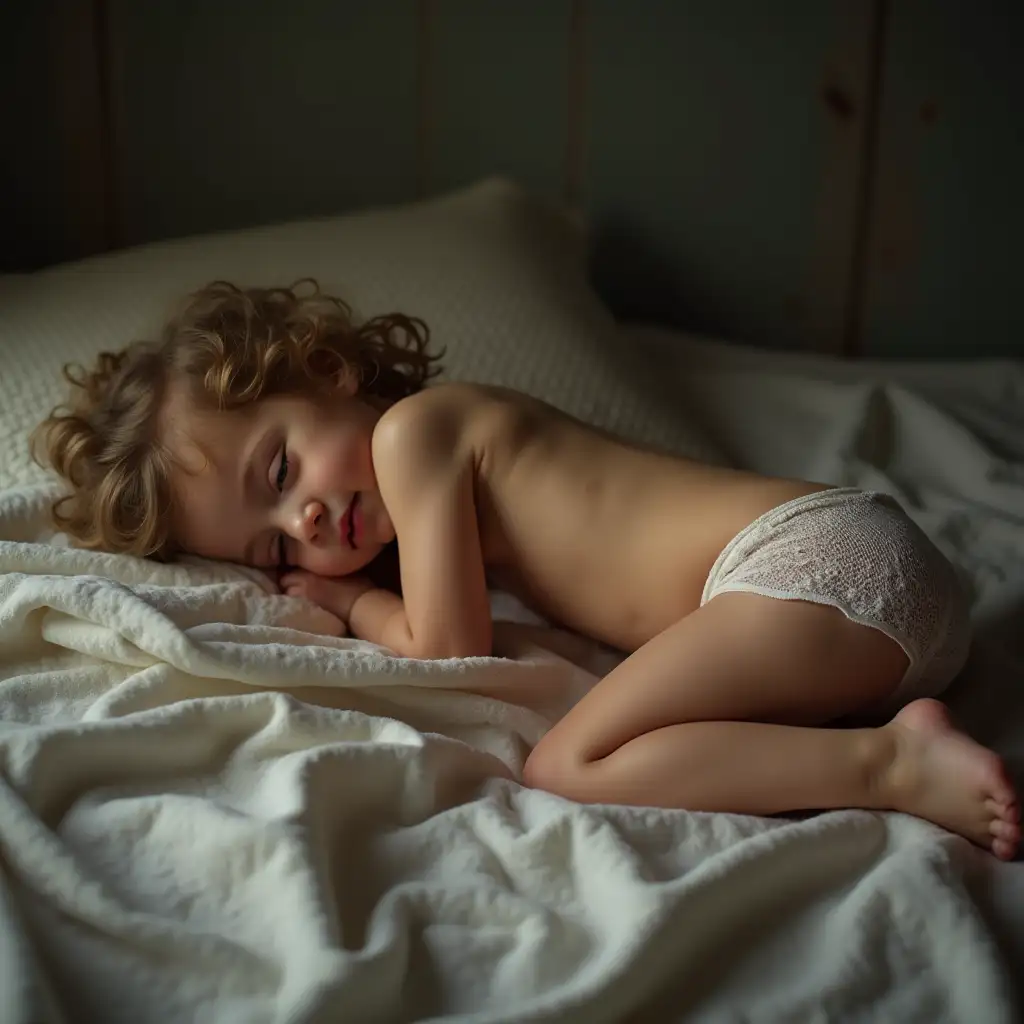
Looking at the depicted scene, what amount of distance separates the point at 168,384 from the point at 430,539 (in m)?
0.29

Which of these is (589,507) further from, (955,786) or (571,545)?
(955,786)

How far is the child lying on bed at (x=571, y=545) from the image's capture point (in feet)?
2.37

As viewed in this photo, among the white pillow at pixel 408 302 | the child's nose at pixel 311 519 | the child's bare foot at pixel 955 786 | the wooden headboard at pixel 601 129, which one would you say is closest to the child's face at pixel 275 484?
the child's nose at pixel 311 519

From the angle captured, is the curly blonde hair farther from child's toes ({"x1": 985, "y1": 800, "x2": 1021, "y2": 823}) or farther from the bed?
child's toes ({"x1": 985, "y1": 800, "x2": 1021, "y2": 823})

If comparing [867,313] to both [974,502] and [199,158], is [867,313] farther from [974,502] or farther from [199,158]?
[199,158]

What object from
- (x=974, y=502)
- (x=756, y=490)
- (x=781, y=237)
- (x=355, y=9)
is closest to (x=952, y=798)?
(x=756, y=490)

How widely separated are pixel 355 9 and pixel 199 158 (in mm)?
303

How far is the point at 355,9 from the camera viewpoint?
5.05 feet

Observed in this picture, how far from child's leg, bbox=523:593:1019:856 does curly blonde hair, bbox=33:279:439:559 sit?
16.1 inches

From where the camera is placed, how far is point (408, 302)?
1.23 m

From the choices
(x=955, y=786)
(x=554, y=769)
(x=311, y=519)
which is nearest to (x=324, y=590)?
(x=311, y=519)

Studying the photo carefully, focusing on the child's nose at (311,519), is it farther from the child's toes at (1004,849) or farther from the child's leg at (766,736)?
the child's toes at (1004,849)

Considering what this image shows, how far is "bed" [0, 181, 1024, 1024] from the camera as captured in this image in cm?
55

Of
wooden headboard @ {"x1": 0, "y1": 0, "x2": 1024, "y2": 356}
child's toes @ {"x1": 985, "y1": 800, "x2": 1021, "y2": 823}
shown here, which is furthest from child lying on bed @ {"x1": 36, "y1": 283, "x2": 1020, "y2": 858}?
wooden headboard @ {"x1": 0, "y1": 0, "x2": 1024, "y2": 356}
